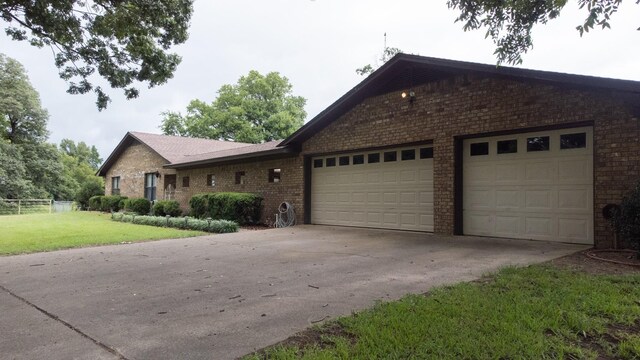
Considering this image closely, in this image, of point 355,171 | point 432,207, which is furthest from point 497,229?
point 355,171

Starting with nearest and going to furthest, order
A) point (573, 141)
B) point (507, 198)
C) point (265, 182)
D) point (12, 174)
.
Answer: point (573, 141) < point (507, 198) < point (265, 182) < point (12, 174)

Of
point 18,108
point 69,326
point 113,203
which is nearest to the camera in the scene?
point 69,326

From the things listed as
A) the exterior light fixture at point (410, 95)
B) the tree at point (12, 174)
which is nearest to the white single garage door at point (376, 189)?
the exterior light fixture at point (410, 95)

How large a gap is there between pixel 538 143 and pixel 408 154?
11.1ft

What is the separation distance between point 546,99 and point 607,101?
3.51ft

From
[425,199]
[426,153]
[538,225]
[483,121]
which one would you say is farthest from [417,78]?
[538,225]

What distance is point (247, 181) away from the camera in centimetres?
1634

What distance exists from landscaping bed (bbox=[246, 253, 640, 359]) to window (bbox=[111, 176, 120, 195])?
26960mm

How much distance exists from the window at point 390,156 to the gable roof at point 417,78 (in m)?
1.75

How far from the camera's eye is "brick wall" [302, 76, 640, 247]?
7352mm

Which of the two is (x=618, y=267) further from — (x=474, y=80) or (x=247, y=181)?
(x=247, y=181)

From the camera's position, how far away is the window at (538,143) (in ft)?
28.0

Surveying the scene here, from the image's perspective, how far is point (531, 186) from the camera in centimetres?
866

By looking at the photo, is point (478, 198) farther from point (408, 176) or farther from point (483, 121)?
point (408, 176)
